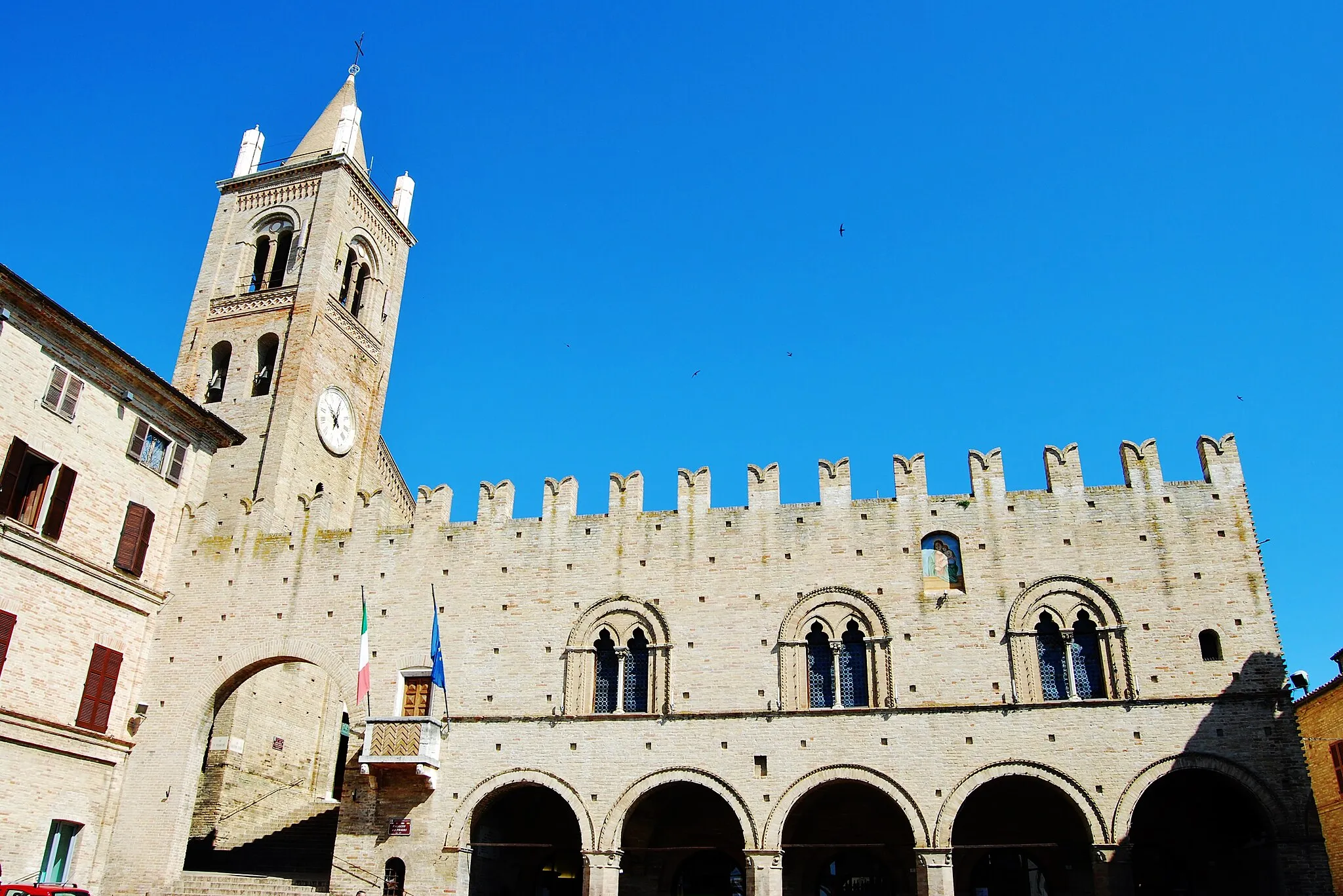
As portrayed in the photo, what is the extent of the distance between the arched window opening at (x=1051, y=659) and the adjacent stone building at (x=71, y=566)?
1732cm

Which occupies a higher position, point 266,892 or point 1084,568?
point 1084,568

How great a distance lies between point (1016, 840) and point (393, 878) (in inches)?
448

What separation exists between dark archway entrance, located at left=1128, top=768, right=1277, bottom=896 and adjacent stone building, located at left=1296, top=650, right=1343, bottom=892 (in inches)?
177

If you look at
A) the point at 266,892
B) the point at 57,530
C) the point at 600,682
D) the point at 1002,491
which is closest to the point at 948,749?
the point at 1002,491

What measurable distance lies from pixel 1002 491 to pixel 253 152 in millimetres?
25572

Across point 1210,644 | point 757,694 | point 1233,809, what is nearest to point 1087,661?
point 1210,644

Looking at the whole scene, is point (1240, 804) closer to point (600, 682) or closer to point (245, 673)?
point (600, 682)

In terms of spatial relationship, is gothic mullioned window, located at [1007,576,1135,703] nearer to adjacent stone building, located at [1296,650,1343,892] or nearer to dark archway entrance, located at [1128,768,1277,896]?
dark archway entrance, located at [1128,768,1277,896]

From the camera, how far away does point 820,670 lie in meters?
19.9

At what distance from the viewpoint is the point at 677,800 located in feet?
70.1

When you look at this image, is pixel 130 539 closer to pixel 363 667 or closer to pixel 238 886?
pixel 363 667

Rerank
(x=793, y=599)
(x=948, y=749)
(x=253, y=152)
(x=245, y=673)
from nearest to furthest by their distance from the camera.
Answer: (x=948, y=749) → (x=793, y=599) → (x=245, y=673) → (x=253, y=152)

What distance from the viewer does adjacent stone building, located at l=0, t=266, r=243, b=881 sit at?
1812 cm

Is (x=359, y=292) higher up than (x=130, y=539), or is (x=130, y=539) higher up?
(x=359, y=292)
